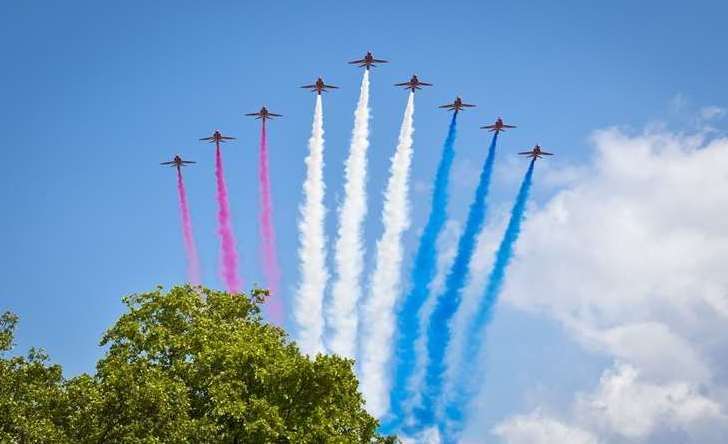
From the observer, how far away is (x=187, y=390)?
47.5m

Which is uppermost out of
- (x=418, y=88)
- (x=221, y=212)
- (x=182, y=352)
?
(x=418, y=88)

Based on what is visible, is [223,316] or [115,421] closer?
[115,421]

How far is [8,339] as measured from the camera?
45469mm

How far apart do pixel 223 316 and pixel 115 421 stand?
16749mm

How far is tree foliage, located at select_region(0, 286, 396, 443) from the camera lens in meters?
43.4

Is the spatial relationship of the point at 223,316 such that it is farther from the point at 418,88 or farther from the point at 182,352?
the point at 418,88

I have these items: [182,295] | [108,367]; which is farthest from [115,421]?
[182,295]

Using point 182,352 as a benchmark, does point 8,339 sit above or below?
below

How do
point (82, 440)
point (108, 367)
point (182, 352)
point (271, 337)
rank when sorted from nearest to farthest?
point (82, 440), point (108, 367), point (182, 352), point (271, 337)

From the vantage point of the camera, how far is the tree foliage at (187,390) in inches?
1709

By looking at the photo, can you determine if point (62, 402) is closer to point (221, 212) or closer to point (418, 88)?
A: point (221, 212)

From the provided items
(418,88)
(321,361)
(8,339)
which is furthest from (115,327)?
(418,88)

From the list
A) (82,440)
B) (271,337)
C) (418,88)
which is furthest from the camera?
(418,88)

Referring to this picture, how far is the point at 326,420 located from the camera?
48781 millimetres
